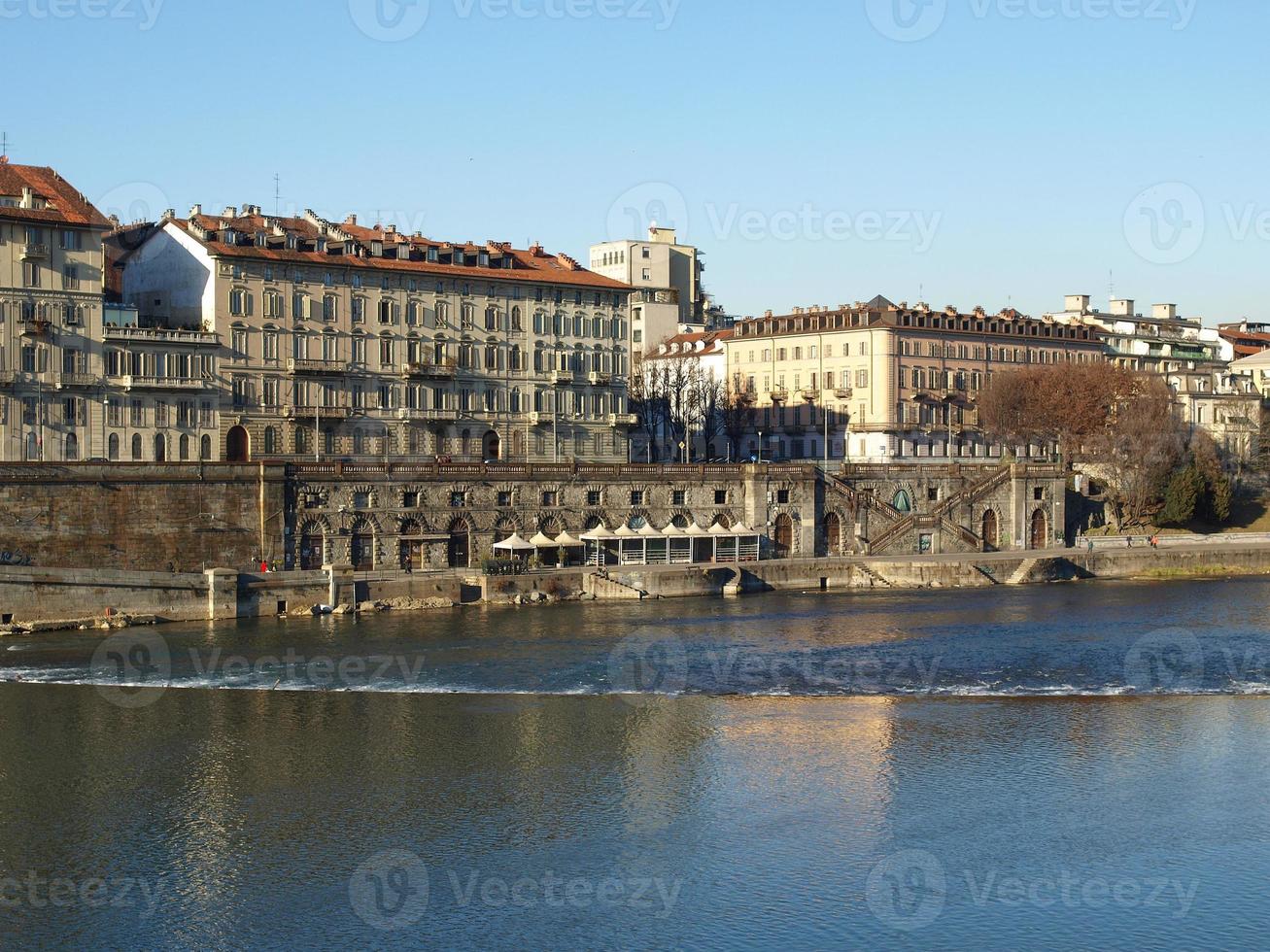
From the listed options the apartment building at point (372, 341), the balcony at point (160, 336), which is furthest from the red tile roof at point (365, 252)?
the balcony at point (160, 336)

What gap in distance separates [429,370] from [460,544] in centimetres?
1260

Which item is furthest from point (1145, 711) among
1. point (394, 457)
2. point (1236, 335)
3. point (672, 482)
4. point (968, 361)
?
point (1236, 335)

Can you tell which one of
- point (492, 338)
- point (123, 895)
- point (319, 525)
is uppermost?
point (492, 338)

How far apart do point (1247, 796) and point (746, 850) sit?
13384 mm

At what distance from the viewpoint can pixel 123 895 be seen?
117 feet

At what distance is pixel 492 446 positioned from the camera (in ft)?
313

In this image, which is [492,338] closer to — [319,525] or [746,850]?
[319,525]

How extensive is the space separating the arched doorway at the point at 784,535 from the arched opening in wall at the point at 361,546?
22.9 metres

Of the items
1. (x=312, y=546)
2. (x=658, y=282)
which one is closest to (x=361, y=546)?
(x=312, y=546)

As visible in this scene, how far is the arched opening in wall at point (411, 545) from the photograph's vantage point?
8131 cm

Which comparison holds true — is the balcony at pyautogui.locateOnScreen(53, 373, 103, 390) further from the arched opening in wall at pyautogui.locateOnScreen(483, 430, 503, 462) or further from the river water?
the arched opening in wall at pyautogui.locateOnScreen(483, 430, 503, 462)

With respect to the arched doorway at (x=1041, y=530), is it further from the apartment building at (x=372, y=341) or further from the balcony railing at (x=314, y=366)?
the balcony railing at (x=314, y=366)

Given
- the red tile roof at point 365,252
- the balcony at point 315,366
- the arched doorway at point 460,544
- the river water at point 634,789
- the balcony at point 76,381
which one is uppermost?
the red tile roof at point 365,252

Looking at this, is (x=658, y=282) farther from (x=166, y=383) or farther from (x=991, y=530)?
(x=166, y=383)
